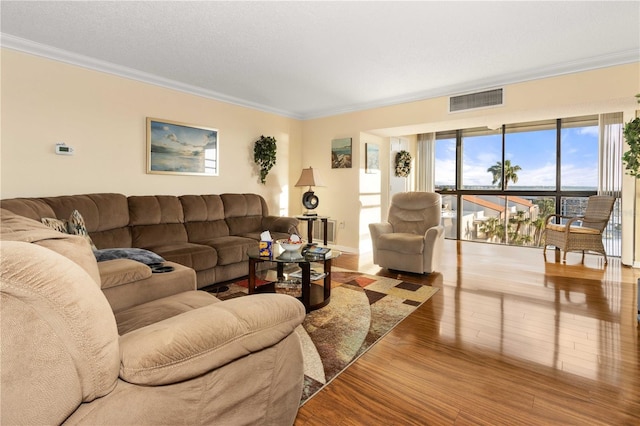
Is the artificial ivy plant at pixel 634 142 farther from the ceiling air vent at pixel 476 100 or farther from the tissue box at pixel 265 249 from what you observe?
the tissue box at pixel 265 249

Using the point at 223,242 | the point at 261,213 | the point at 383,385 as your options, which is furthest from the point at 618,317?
the point at 261,213

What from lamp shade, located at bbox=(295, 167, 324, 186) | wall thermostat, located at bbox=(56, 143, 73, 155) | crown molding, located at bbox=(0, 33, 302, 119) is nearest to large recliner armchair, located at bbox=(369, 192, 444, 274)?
lamp shade, located at bbox=(295, 167, 324, 186)

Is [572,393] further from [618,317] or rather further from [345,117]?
[345,117]

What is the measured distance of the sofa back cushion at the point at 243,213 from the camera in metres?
4.44

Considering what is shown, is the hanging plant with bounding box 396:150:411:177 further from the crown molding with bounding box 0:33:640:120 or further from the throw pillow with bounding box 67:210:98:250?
the throw pillow with bounding box 67:210:98:250

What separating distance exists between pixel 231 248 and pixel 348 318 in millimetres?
1598

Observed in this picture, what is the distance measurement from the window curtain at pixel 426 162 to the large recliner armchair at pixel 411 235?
118 inches

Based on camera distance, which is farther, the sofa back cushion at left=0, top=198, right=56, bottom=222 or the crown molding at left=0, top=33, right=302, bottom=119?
the crown molding at left=0, top=33, right=302, bottom=119

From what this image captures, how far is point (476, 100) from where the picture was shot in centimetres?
428

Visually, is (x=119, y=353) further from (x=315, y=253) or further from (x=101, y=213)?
(x=101, y=213)

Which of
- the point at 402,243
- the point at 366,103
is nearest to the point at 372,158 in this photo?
the point at 366,103

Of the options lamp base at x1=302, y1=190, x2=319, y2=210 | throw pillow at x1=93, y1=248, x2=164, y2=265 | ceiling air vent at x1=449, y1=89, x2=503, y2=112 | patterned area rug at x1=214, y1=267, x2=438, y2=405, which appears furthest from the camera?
lamp base at x1=302, y1=190, x2=319, y2=210

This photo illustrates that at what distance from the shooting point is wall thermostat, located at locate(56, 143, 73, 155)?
3303 mm

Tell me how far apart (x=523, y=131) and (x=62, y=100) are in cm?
725
